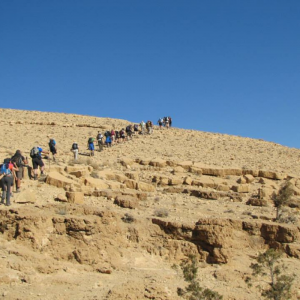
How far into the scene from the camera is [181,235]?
10.4 m

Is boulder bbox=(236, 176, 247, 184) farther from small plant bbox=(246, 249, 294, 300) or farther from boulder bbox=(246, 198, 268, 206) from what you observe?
small plant bbox=(246, 249, 294, 300)

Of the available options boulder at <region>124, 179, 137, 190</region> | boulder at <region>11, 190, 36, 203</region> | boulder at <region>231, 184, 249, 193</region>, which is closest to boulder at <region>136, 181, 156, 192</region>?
boulder at <region>124, 179, 137, 190</region>

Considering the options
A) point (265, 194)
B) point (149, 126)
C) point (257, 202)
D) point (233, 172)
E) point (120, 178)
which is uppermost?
point (149, 126)

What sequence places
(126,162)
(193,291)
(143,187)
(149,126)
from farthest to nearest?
(149,126) < (126,162) < (143,187) < (193,291)

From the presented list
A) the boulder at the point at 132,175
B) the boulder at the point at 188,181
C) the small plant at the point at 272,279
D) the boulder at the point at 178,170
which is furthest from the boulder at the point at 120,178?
the small plant at the point at 272,279

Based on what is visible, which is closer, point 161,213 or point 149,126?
point 161,213

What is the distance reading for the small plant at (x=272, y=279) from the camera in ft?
26.5

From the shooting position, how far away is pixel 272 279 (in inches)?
339

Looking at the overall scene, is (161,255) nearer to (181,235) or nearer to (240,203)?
(181,235)

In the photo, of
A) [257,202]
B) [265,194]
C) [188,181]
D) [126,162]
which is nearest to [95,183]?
[188,181]

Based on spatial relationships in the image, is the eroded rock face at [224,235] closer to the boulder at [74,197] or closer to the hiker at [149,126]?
the boulder at [74,197]

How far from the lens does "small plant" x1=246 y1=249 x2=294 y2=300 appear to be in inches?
318

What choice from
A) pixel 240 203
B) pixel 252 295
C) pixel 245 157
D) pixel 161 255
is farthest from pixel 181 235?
pixel 245 157

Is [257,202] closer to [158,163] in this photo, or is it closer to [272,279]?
[158,163]
